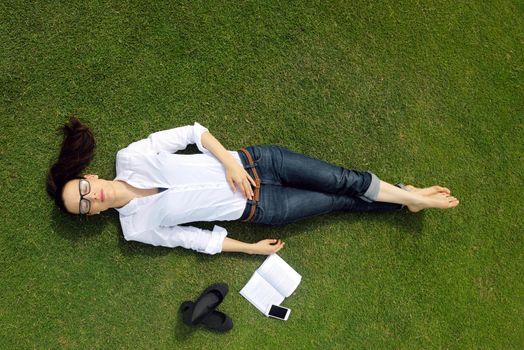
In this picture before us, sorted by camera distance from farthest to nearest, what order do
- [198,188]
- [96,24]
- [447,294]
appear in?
[447,294], [96,24], [198,188]

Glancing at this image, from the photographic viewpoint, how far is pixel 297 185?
161 inches

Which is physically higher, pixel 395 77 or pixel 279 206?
pixel 395 77

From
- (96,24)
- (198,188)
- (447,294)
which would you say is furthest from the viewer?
(447,294)

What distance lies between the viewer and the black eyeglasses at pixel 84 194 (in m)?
3.58

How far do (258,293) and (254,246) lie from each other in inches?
23.0

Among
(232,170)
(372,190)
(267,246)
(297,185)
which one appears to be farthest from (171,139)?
(372,190)

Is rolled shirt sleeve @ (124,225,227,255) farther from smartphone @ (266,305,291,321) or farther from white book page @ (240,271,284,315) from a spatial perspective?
smartphone @ (266,305,291,321)

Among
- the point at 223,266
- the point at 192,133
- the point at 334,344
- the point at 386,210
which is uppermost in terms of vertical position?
the point at 192,133

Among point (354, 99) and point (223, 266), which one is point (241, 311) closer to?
point (223, 266)

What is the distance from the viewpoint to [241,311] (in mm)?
4402

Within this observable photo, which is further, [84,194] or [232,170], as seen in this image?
[232,170]

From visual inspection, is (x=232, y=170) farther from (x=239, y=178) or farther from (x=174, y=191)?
(x=174, y=191)

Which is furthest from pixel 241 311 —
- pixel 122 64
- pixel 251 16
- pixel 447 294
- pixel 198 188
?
pixel 251 16

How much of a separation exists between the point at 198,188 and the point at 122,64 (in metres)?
1.63
